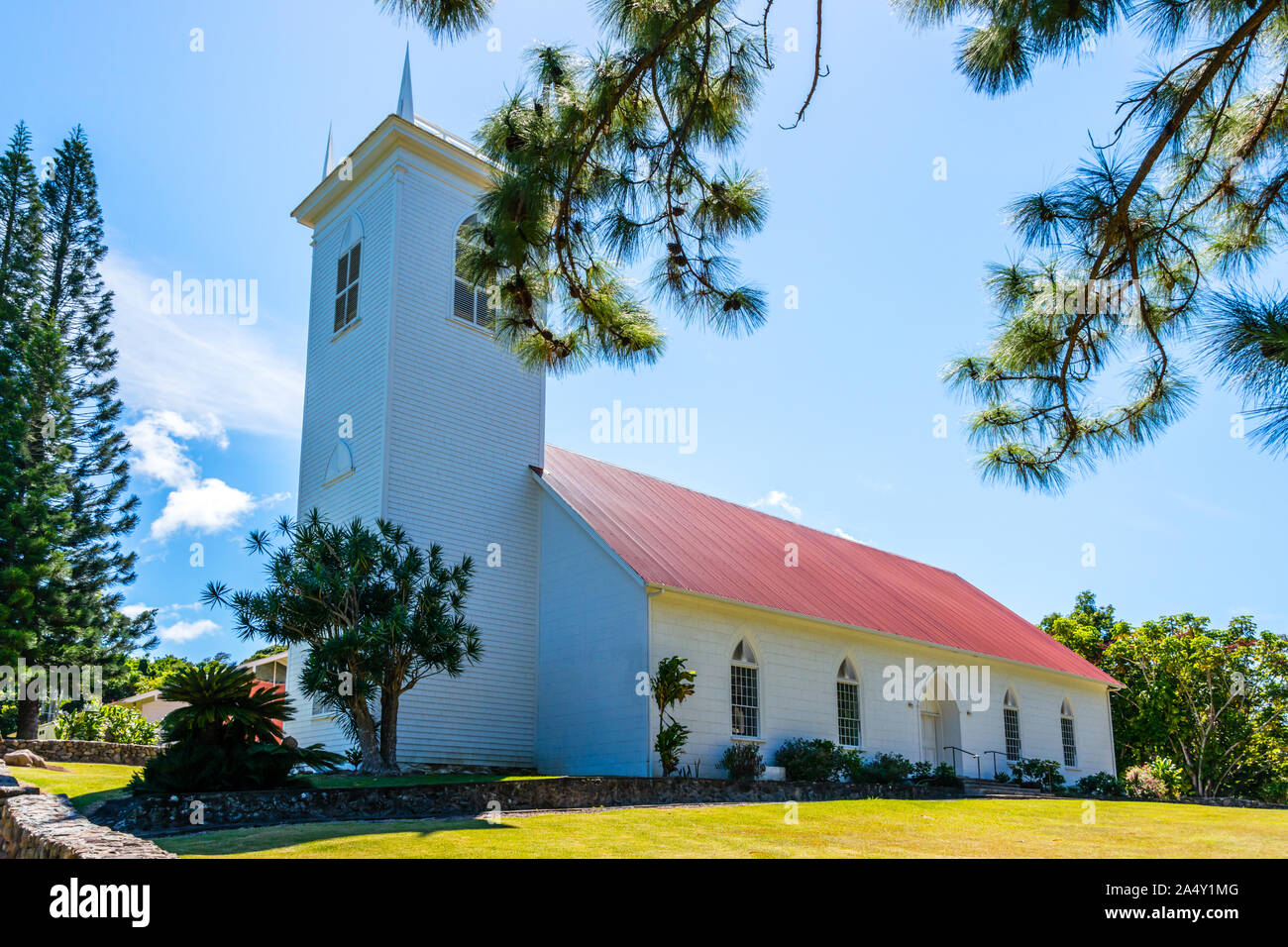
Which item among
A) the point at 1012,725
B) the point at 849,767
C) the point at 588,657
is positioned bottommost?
the point at 849,767

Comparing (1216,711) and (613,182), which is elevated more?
(613,182)

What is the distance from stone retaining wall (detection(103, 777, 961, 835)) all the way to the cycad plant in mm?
643

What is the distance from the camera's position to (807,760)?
1927 centimetres

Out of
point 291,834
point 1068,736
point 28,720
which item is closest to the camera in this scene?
point 291,834

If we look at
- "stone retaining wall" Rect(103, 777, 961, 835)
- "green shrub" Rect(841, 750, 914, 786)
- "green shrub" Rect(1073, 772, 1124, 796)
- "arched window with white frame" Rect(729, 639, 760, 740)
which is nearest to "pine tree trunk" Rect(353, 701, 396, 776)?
"stone retaining wall" Rect(103, 777, 961, 835)

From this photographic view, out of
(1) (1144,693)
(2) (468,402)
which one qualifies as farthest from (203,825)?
(1) (1144,693)

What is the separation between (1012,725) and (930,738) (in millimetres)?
3343

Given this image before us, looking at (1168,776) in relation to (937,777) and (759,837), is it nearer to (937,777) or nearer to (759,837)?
(937,777)

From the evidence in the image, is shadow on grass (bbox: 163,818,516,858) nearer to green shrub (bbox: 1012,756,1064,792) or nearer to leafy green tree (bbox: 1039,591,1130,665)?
green shrub (bbox: 1012,756,1064,792)

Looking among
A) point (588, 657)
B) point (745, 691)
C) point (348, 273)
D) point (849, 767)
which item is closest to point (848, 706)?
point (849, 767)

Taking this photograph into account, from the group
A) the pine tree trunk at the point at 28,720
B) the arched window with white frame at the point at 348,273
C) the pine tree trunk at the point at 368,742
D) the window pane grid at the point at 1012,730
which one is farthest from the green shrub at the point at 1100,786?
the pine tree trunk at the point at 28,720

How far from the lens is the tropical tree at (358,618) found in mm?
14492
